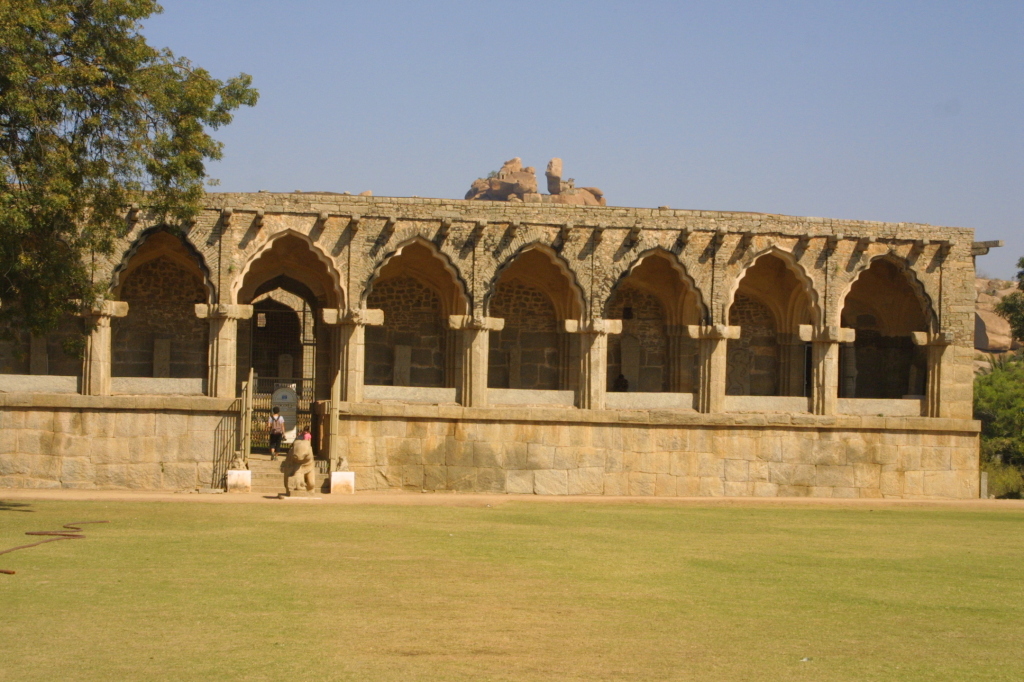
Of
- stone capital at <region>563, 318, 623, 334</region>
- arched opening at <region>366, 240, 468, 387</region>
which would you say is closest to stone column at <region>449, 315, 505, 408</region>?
stone capital at <region>563, 318, 623, 334</region>

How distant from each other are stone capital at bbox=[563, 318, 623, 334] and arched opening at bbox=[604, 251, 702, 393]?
2.60 meters

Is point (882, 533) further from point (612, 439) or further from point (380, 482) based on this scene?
point (380, 482)

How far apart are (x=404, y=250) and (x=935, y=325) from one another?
34.9 ft

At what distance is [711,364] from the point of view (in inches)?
952

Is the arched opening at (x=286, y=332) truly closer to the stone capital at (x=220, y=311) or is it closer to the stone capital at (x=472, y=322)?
the stone capital at (x=220, y=311)

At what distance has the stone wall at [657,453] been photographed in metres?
22.7

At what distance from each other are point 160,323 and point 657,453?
10264 mm

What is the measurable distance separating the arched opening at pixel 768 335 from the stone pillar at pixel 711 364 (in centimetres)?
239

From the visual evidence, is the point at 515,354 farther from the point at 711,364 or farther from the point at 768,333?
the point at 768,333

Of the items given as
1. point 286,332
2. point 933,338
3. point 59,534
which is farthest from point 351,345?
point 933,338

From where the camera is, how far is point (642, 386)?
26938mm


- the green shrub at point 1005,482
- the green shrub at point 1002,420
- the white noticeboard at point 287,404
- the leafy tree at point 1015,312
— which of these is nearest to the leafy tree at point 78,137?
the white noticeboard at point 287,404

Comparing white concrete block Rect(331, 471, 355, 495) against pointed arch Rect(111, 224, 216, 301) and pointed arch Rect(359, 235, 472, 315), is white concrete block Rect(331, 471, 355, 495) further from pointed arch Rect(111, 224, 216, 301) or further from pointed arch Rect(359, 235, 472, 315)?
pointed arch Rect(111, 224, 216, 301)

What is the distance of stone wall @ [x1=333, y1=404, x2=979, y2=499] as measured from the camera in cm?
2272
